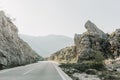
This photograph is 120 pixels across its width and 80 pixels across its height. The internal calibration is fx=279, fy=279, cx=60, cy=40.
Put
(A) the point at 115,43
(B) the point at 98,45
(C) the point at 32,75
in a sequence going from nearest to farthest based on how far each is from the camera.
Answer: (C) the point at 32,75 < (A) the point at 115,43 < (B) the point at 98,45

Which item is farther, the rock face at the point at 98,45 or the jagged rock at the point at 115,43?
the rock face at the point at 98,45

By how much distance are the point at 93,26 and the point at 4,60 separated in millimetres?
102775

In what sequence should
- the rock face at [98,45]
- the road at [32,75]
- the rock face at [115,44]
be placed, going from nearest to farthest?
the road at [32,75] → the rock face at [115,44] → the rock face at [98,45]

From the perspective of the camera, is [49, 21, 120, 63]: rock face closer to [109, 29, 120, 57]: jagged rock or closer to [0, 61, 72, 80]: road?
[109, 29, 120, 57]: jagged rock

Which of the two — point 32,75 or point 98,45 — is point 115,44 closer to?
point 98,45

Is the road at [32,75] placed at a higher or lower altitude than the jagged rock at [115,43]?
lower

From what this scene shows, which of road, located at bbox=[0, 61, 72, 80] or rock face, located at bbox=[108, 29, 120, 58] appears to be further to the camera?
rock face, located at bbox=[108, 29, 120, 58]

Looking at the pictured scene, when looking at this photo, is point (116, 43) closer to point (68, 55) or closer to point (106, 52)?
point (106, 52)

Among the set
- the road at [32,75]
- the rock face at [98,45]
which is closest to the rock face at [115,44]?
the rock face at [98,45]

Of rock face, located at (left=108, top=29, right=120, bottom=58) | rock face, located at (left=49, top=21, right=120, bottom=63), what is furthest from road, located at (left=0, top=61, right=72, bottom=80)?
rock face, located at (left=108, top=29, right=120, bottom=58)

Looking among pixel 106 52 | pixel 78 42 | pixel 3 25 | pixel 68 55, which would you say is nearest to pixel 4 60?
pixel 3 25

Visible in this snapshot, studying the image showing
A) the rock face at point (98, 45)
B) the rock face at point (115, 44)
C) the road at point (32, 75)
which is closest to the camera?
the road at point (32, 75)

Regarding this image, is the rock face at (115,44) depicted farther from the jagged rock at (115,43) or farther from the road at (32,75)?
the road at (32,75)

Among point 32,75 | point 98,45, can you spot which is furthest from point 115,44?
point 32,75
